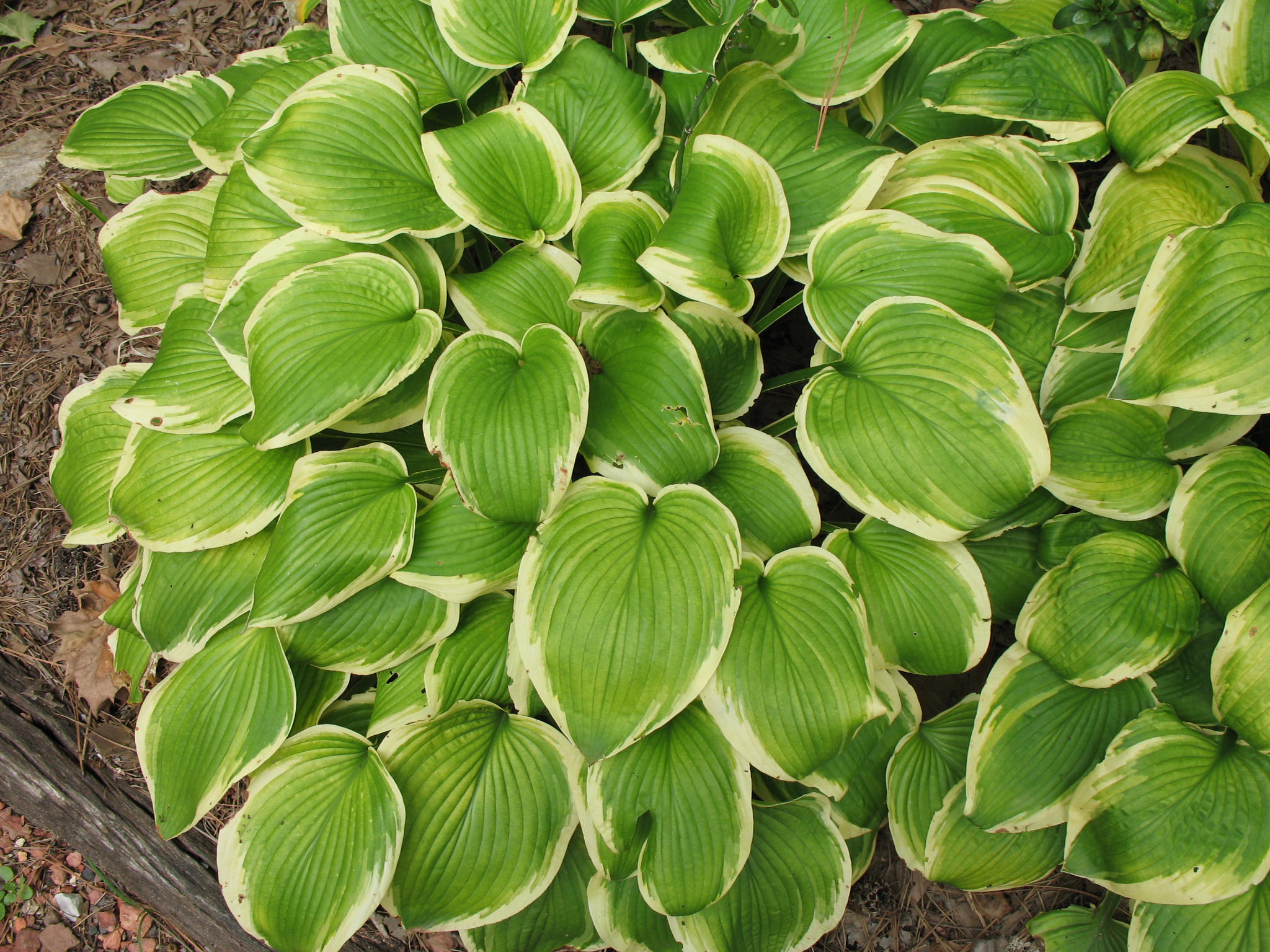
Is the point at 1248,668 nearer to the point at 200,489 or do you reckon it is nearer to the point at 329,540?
the point at 329,540

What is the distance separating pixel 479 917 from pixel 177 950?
1133 millimetres

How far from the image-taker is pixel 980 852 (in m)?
1.48

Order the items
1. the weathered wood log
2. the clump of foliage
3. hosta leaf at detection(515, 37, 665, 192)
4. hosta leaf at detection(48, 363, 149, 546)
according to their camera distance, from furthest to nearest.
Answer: the weathered wood log < hosta leaf at detection(48, 363, 149, 546) < hosta leaf at detection(515, 37, 665, 192) < the clump of foliage

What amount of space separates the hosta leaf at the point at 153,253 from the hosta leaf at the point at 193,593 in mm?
587

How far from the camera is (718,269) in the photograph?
1379 millimetres

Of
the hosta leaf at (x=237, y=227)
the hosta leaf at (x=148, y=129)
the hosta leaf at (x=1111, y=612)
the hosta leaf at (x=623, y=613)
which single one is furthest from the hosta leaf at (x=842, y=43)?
the hosta leaf at (x=148, y=129)

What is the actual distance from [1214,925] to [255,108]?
2376 millimetres

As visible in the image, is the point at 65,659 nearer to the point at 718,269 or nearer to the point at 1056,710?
the point at 718,269

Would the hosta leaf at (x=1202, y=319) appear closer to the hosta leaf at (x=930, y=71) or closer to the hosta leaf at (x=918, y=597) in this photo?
the hosta leaf at (x=918, y=597)

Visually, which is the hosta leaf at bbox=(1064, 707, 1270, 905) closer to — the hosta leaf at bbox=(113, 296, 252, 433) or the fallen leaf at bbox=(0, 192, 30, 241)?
the hosta leaf at bbox=(113, 296, 252, 433)

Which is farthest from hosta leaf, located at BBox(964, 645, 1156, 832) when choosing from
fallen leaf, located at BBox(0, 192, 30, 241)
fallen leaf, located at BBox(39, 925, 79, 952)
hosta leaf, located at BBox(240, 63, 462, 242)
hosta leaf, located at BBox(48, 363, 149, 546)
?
fallen leaf, located at BBox(0, 192, 30, 241)

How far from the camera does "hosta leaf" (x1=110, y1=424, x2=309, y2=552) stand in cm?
153

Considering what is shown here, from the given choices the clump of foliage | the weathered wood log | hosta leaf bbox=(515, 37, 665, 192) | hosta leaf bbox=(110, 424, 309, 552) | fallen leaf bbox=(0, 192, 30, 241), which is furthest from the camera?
fallen leaf bbox=(0, 192, 30, 241)

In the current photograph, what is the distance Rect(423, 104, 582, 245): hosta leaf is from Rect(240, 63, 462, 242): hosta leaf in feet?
0.27
